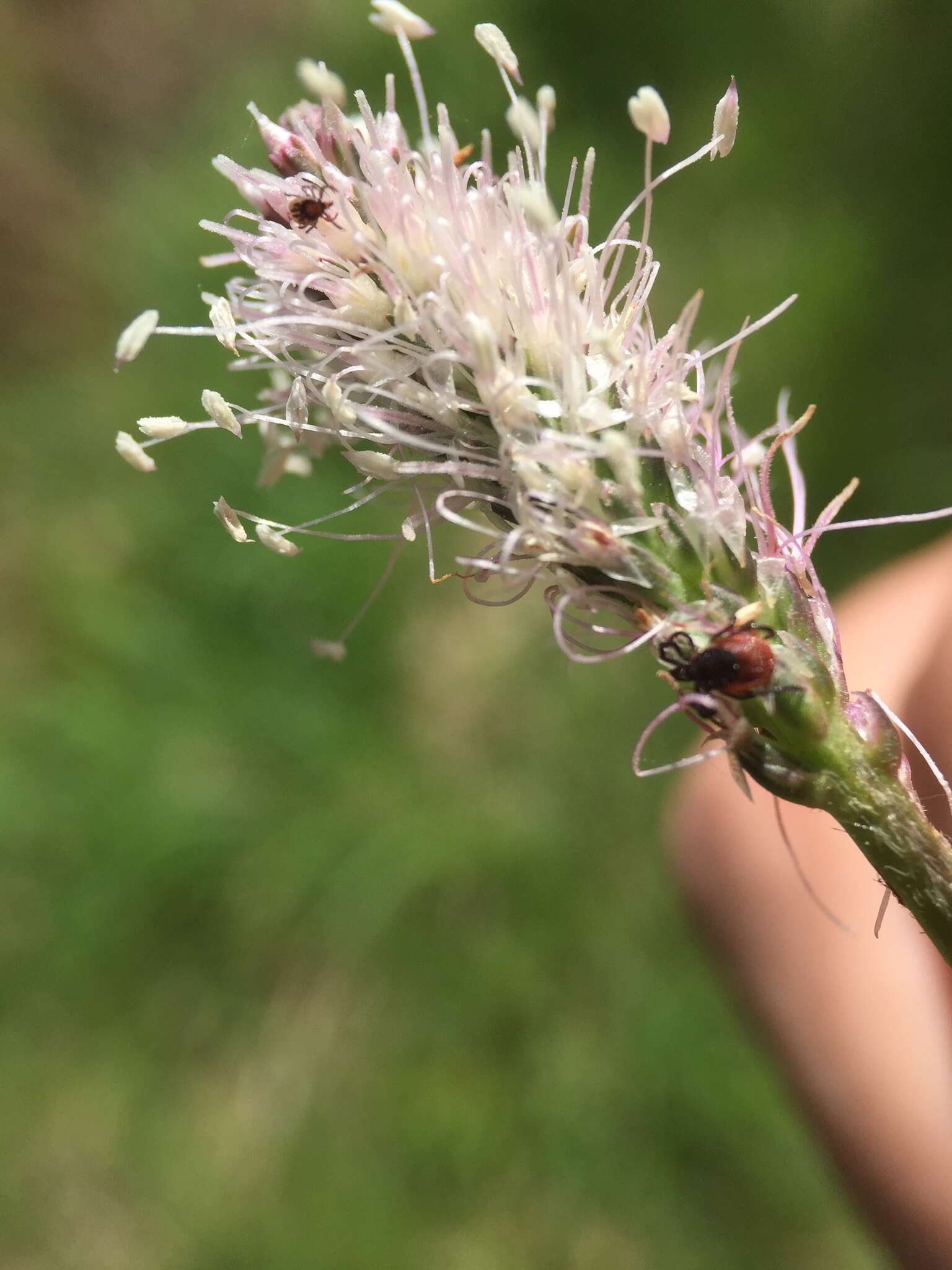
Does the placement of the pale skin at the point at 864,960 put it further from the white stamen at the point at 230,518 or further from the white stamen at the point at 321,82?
the white stamen at the point at 321,82

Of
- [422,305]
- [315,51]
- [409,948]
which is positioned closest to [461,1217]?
[409,948]

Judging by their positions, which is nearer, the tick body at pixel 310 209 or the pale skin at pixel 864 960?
the tick body at pixel 310 209

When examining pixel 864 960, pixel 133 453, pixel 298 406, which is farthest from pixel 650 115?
pixel 864 960

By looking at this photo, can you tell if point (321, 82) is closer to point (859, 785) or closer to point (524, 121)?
point (524, 121)

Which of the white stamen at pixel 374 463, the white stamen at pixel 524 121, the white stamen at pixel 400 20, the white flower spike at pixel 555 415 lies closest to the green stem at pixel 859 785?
the white flower spike at pixel 555 415

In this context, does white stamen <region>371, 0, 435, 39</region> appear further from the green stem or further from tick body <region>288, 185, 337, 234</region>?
the green stem

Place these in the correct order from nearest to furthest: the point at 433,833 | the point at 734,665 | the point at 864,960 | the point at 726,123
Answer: the point at 734,665, the point at 726,123, the point at 864,960, the point at 433,833
